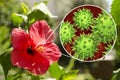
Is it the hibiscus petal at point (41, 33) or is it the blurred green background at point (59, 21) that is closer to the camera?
the hibiscus petal at point (41, 33)

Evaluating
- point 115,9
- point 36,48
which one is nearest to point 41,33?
point 36,48

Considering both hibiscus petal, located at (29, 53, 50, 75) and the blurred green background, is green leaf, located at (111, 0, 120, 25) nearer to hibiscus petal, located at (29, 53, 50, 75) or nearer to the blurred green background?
the blurred green background

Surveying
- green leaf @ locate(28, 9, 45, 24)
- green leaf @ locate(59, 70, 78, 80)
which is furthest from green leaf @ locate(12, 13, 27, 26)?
green leaf @ locate(59, 70, 78, 80)

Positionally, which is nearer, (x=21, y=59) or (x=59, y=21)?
(x=21, y=59)

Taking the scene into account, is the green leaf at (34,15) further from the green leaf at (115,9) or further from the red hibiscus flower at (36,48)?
the green leaf at (115,9)

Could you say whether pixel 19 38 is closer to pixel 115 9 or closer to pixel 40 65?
pixel 40 65

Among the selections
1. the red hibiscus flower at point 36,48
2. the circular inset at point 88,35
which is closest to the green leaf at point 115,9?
the circular inset at point 88,35

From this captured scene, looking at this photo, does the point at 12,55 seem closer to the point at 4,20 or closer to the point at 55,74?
the point at 55,74
